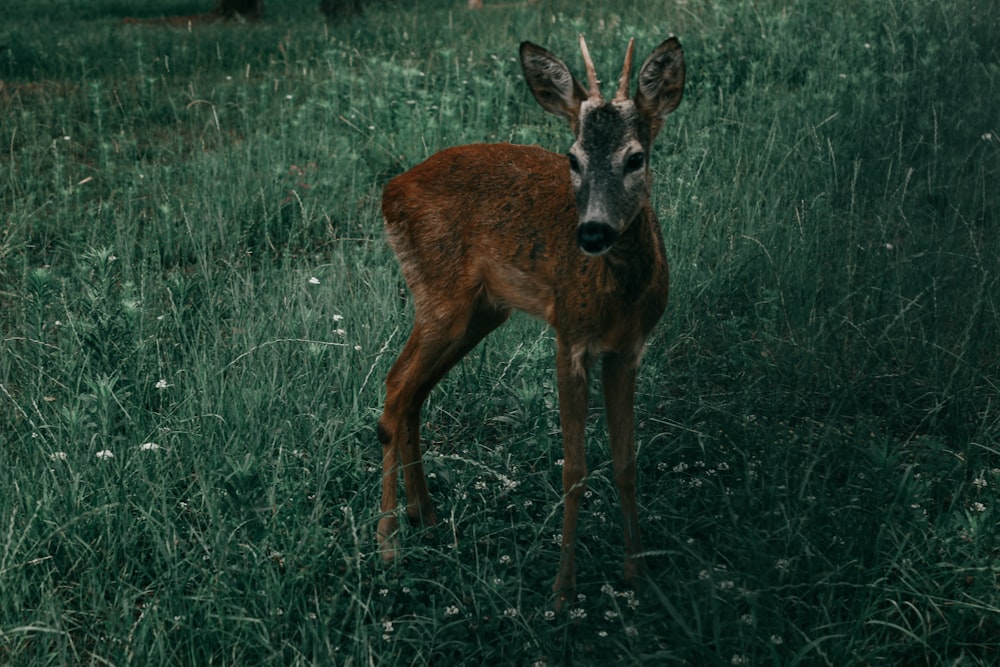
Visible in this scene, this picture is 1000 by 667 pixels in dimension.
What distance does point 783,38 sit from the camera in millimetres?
7887

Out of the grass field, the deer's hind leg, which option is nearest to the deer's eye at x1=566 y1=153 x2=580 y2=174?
the deer's hind leg

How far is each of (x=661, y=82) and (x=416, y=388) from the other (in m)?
1.26

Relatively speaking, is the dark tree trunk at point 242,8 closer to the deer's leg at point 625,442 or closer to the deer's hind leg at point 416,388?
the deer's hind leg at point 416,388

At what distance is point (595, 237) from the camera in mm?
2613

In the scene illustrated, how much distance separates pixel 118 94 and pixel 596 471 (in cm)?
660

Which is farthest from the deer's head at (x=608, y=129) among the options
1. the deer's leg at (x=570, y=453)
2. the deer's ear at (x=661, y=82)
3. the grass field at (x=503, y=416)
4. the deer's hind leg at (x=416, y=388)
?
the grass field at (x=503, y=416)

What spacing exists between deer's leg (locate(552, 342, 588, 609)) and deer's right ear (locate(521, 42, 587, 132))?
2.26 ft

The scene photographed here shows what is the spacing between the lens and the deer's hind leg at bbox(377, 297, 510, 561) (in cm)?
340

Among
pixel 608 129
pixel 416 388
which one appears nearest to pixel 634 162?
pixel 608 129

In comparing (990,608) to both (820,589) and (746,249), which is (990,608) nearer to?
(820,589)

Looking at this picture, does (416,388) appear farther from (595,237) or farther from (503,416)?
(595,237)

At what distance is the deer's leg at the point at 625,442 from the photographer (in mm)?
3148

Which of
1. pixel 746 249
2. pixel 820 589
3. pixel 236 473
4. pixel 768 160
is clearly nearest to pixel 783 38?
pixel 768 160

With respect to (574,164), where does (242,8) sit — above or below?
below
